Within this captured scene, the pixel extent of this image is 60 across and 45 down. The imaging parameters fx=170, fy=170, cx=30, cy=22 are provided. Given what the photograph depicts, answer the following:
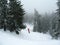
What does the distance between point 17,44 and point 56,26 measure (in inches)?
752

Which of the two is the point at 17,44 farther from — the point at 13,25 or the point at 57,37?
the point at 57,37

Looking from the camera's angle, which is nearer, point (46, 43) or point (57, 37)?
point (46, 43)

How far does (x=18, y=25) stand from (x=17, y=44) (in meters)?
11.1

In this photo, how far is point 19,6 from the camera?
88.6ft

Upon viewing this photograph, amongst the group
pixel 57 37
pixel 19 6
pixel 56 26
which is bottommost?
pixel 57 37

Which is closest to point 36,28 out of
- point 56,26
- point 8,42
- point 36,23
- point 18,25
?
point 36,23

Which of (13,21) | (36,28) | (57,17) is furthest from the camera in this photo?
(36,28)

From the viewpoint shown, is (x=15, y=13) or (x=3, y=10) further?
(x=15, y=13)

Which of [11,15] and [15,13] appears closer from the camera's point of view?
[11,15]

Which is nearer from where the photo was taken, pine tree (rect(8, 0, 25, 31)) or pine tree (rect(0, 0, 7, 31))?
pine tree (rect(0, 0, 7, 31))

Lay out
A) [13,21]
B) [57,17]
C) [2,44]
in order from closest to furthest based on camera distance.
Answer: [2,44]
[13,21]
[57,17]

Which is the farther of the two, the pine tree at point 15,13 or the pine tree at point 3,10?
the pine tree at point 15,13

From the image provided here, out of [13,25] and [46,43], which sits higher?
[13,25]

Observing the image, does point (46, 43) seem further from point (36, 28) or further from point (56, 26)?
point (36, 28)
